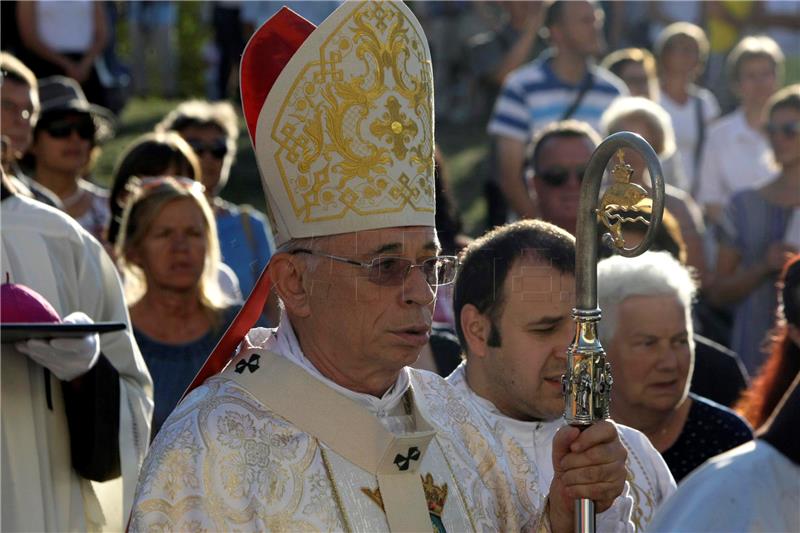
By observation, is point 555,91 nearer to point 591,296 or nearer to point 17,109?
point 17,109

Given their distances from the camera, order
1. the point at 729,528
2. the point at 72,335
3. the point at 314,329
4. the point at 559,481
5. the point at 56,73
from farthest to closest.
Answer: the point at 56,73, the point at 72,335, the point at 314,329, the point at 559,481, the point at 729,528

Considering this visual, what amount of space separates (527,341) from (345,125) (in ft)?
3.50

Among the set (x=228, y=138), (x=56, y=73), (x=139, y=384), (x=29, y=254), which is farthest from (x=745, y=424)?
(x=56, y=73)

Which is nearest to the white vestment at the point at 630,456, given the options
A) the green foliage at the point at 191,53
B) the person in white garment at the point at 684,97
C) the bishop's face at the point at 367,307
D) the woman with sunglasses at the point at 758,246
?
the bishop's face at the point at 367,307

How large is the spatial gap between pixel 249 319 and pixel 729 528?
1.20m

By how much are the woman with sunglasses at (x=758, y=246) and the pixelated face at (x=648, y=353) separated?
3.04 m

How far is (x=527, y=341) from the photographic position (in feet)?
15.0

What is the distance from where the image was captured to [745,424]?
→ 5453mm

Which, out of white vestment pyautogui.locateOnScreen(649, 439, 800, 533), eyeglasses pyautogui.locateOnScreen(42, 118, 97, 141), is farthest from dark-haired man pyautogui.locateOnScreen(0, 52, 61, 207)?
white vestment pyautogui.locateOnScreen(649, 439, 800, 533)

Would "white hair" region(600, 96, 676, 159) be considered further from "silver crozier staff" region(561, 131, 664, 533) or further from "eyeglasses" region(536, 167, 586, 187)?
"silver crozier staff" region(561, 131, 664, 533)

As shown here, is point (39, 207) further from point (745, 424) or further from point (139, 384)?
point (745, 424)

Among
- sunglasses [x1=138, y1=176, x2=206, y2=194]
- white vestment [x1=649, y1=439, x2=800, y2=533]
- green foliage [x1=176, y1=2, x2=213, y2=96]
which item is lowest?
white vestment [x1=649, y1=439, x2=800, y2=533]

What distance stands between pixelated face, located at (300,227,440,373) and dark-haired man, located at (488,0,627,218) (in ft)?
18.2

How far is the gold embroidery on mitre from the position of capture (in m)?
3.76
